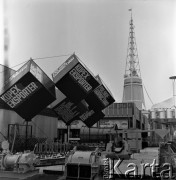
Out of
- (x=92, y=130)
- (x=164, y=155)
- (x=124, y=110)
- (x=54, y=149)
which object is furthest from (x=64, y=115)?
(x=124, y=110)

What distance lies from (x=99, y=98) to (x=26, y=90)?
1242 centimetres

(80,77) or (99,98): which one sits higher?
(80,77)

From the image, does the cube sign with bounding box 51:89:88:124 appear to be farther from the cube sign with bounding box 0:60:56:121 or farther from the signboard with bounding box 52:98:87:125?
the cube sign with bounding box 0:60:56:121

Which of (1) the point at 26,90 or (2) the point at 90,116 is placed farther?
(2) the point at 90,116

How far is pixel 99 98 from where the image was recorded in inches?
1271

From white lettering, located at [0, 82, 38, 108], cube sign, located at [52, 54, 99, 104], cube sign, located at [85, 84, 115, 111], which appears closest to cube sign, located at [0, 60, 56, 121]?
white lettering, located at [0, 82, 38, 108]

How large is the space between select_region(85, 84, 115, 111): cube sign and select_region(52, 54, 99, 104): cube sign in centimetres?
606

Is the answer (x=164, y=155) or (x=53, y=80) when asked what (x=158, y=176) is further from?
(x=53, y=80)

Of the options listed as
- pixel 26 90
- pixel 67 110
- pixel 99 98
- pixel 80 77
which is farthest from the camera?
pixel 99 98

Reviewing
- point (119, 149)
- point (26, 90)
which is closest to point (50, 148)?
point (26, 90)

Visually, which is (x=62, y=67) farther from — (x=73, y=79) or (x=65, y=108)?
(x=65, y=108)

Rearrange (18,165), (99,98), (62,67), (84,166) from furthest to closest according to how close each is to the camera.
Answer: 1. (99,98)
2. (62,67)
3. (18,165)
4. (84,166)

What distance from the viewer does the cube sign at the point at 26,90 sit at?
20984 millimetres

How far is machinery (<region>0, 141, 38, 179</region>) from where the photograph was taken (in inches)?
431
